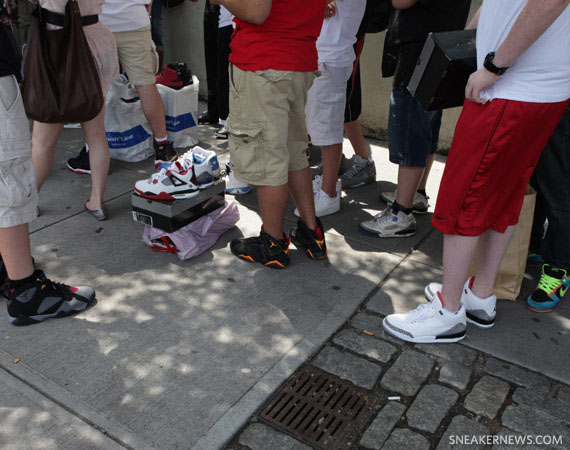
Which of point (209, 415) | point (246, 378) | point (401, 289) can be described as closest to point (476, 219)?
point (401, 289)

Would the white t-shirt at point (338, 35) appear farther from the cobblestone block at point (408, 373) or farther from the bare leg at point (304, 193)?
the cobblestone block at point (408, 373)

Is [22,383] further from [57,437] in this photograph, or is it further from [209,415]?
[209,415]

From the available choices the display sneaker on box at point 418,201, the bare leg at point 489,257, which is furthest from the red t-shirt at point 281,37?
the display sneaker on box at point 418,201

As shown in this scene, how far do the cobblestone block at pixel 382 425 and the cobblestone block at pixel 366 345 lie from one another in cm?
30

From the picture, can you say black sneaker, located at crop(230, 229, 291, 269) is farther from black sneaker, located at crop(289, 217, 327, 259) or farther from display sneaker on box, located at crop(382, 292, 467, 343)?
display sneaker on box, located at crop(382, 292, 467, 343)

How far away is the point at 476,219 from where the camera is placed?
230 centimetres

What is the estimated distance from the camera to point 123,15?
4.03 m

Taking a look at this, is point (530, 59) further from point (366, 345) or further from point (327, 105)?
point (327, 105)

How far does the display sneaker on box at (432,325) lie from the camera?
2.55 m

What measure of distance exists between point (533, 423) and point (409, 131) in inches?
72.8

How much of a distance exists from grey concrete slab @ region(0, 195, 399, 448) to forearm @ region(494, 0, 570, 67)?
4.74 feet

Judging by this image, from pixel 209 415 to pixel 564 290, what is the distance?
1997 mm

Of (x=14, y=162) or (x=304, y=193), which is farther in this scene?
(x=304, y=193)

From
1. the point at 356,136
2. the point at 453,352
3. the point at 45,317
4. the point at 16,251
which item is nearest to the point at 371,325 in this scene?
the point at 453,352
